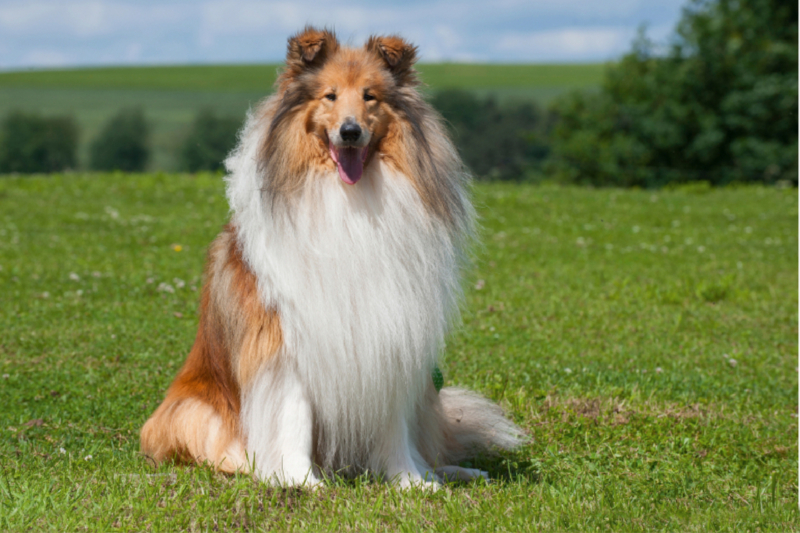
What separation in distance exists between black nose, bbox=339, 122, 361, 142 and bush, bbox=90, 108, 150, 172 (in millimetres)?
27389

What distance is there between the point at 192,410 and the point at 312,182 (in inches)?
51.4

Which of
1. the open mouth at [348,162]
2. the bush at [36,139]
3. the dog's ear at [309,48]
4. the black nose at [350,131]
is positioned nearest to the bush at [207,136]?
the bush at [36,139]

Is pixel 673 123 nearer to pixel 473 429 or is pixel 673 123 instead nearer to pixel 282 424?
pixel 473 429

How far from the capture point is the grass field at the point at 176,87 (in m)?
42.7

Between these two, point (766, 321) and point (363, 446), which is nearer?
point (363, 446)

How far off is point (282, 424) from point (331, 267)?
2.51 feet

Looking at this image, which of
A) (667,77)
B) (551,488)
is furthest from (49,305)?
(667,77)

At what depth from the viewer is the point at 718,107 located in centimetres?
2777

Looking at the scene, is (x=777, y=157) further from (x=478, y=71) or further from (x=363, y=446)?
(x=478, y=71)

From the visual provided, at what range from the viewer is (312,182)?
11.7 feet

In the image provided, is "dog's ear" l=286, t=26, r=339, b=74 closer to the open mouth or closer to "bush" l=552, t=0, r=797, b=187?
the open mouth

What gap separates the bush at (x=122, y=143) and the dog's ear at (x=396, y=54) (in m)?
27.1

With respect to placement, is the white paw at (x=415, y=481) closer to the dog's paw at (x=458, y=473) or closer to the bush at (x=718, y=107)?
the dog's paw at (x=458, y=473)

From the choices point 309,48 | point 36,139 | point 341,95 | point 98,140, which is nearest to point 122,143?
point 98,140
